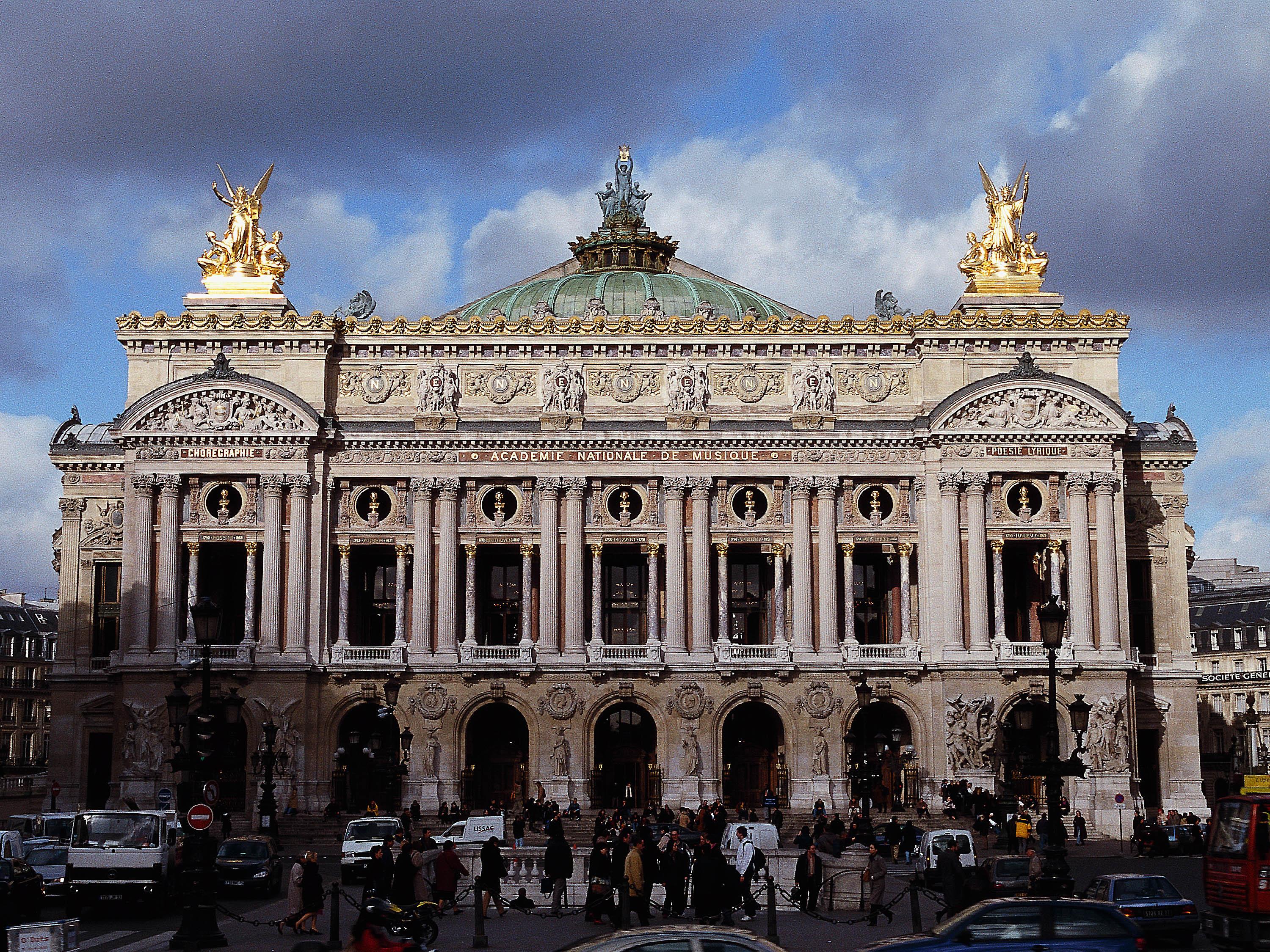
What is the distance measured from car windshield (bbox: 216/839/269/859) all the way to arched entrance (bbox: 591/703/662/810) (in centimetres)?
2640

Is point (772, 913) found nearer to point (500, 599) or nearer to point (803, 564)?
point (803, 564)

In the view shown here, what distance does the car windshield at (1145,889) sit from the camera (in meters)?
36.2

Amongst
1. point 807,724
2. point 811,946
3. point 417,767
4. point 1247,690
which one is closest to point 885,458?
point 807,724

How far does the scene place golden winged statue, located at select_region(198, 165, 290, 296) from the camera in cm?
7700

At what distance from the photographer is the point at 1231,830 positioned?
109ft

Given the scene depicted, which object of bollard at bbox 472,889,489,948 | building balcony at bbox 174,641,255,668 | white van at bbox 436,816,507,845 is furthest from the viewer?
building balcony at bbox 174,641,255,668

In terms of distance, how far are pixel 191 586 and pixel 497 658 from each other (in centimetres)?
1325

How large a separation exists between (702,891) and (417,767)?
121ft

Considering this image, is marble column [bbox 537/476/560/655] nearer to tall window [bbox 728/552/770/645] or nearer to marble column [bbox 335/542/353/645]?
tall window [bbox 728/552/770/645]

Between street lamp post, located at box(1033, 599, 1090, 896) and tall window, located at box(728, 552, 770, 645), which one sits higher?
tall window, located at box(728, 552, 770, 645)

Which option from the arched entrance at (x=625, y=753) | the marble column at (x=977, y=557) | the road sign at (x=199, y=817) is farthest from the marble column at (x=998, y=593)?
the road sign at (x=199, y=817)

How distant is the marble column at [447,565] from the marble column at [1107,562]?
2710 cm

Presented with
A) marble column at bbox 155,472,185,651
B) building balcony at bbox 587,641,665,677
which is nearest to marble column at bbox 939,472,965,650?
building balcony at bbox 587,641,665,677

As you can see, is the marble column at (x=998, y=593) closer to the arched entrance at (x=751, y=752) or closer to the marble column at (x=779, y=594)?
the marble column at (x=779, y=594)
